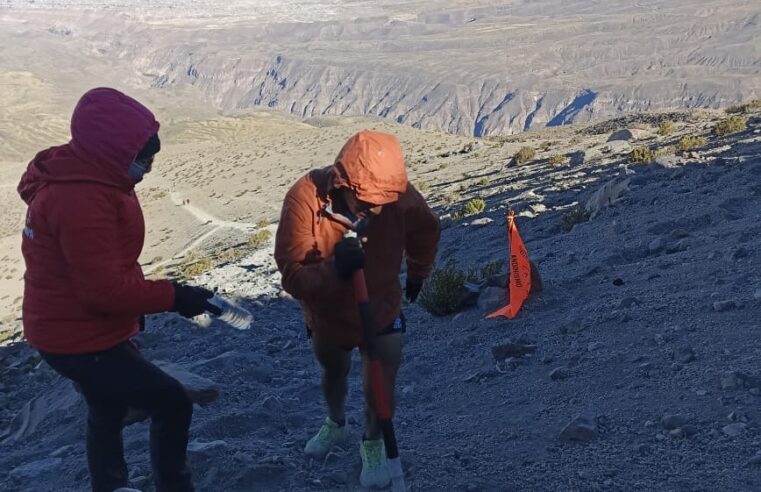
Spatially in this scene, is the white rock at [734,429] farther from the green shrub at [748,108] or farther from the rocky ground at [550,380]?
the green shrub at [748,108]

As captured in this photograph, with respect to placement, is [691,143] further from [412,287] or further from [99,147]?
[99,147]

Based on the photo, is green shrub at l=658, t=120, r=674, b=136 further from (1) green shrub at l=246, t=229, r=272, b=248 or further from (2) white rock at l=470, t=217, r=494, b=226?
(1) green shrub at l=246, t=229, r=272, b=248

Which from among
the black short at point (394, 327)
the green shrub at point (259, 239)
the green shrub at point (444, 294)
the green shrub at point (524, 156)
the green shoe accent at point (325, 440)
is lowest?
the green shrub at point (259, 239)

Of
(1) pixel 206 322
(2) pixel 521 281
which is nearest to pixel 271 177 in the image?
(1) pixel 206 322

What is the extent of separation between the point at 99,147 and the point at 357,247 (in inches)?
43.0

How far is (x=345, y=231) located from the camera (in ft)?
12.6

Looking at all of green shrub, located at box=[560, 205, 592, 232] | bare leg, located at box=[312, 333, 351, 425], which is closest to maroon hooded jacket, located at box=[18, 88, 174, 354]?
bare leg, located at box=[312, 333, 351, 425]

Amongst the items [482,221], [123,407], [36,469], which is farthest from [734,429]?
[482,221]

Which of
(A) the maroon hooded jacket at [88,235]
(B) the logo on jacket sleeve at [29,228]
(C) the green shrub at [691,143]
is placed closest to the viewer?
(A) the maroon hooded jacket at [88,235]

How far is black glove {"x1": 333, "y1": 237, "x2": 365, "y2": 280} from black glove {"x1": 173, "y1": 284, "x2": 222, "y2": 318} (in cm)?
56

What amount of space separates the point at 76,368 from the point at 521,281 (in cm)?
434

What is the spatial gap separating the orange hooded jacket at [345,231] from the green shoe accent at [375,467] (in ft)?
1.80

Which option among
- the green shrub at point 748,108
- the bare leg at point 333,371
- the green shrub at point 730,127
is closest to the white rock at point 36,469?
the bare leg at point 333,371

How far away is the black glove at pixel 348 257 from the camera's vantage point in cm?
346
